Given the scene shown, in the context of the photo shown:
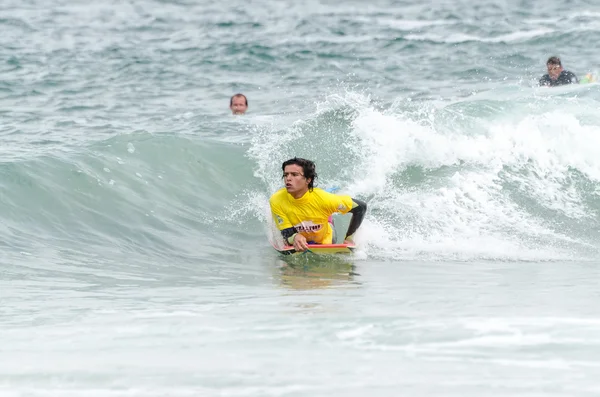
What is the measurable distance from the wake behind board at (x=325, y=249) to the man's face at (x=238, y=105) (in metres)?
7.60

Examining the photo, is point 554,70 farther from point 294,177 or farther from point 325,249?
point 294,177

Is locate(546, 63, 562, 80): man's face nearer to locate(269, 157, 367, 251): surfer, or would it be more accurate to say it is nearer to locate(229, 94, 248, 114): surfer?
locate(229, 94, 248, 114): surfer

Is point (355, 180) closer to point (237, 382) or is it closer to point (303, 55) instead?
point (237, 382)

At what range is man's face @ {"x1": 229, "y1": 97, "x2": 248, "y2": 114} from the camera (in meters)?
16.1

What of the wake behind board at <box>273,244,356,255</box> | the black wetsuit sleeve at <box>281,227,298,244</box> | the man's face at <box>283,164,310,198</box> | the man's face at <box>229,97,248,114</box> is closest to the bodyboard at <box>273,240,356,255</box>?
the wake behind board at <box>273,244,356,255</box>

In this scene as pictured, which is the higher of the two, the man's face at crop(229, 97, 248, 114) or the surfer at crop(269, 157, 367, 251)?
the man's face at crop(229, 97, 248, 114)

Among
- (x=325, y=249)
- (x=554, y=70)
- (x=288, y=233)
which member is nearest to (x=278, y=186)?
(x=288, y=233)

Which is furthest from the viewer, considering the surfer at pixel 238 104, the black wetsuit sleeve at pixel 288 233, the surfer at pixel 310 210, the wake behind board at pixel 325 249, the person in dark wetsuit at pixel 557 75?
the person in dark wetsuit at pixel 557 75

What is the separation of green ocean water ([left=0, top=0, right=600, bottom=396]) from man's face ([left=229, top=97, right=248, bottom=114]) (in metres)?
0.24

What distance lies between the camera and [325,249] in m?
8.62

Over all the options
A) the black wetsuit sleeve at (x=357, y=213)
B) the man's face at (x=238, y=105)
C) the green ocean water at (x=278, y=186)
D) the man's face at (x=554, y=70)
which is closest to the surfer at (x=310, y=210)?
the black wetsuit sleeve at (x=357, y=213)

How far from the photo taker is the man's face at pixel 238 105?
52.7ft

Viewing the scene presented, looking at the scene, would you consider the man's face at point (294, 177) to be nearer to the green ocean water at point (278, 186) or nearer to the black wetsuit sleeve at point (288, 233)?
the black wetsuit sleeve at point (288, 233)

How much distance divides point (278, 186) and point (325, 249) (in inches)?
142
